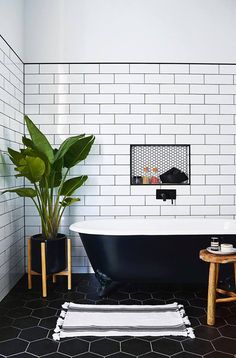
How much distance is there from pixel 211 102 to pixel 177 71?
0.52 m

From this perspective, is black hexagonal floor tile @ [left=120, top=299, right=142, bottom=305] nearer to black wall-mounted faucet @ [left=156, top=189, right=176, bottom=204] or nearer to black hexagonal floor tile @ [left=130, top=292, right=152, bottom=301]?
black hexagonal floor tile @ [left=130, top=292, right=152, bottom=301]

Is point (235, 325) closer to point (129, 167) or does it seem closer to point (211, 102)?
point (129, 167)

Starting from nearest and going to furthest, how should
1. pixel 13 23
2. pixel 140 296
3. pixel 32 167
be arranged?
pixel 32 167, pixel 140 296, pixel 13 23

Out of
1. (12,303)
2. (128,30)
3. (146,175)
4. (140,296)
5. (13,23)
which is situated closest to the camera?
(12,303)

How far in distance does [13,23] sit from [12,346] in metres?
2.99

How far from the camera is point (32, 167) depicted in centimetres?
307

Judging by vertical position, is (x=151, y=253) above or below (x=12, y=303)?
above

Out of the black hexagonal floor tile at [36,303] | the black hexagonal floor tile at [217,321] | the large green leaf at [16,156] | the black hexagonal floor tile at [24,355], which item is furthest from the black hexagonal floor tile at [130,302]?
the large green leaf at [16,156]

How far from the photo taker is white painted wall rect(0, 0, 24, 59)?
3.29m

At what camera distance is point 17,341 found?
2.47 m

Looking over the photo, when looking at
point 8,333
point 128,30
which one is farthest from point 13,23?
point 8,333

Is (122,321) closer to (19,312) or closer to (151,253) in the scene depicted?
(151,253)

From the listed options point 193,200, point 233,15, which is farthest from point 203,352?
point 233,15

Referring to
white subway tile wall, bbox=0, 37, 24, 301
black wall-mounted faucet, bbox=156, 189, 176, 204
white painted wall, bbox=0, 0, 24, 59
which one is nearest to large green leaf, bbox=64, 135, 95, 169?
white subway tile wall, bbox=0, 37, 24, 301
